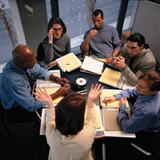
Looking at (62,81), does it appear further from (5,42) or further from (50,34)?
(5,42)

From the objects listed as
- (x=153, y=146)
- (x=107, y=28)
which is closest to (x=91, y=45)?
(x=107, y=28)

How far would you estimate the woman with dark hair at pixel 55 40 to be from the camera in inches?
84.8

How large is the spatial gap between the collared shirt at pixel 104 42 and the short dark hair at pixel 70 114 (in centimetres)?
172

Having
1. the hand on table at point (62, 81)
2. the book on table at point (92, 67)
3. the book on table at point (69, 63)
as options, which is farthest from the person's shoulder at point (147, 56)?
the hand on table at point (62, 81)

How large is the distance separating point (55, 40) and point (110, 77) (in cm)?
111

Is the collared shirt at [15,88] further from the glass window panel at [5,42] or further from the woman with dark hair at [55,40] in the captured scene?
the glass window panel at [5,42]

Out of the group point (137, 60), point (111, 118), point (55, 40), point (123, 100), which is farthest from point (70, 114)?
point (55, 40)

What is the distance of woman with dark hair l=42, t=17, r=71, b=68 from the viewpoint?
7.07 feet

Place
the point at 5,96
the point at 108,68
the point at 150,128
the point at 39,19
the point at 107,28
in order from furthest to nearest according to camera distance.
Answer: the point at 39,19
the point at 107,28
the point at 108,68
the point at 5,96
the point at 150,128

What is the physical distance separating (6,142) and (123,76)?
6.22 ft

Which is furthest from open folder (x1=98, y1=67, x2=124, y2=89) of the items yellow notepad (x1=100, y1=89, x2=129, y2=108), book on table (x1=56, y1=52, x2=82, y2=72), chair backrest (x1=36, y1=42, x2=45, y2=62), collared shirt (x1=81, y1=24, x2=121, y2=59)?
chair backrest (x1=36, y1=42, x2=45, y2=62)

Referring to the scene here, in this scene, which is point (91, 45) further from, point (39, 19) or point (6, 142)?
point (6, 142)

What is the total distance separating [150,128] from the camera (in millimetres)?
1403

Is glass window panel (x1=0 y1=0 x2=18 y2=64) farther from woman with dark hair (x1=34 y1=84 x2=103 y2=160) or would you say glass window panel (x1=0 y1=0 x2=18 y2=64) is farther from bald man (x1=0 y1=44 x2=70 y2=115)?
woman with dark hair (x1=34 y1=84 x2=103 y2=160)
